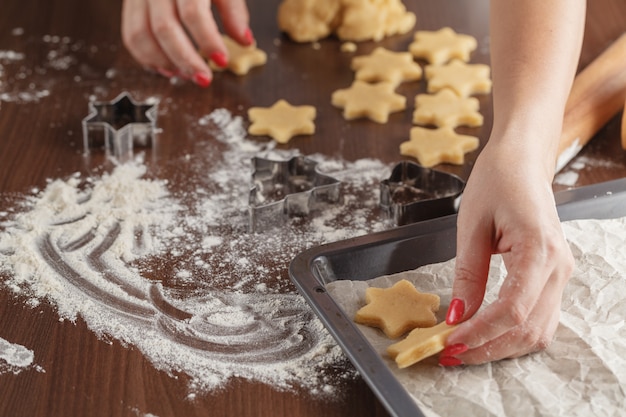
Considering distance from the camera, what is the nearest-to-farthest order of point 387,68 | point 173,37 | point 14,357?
point 14,357
point 173,37
point 387,68

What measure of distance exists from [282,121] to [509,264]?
0.69 m

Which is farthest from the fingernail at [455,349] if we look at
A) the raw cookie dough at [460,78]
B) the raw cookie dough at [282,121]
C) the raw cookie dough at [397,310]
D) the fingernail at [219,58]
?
the fingernail at [219,58]

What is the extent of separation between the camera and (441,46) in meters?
1.76

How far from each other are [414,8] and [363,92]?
0.48 metres

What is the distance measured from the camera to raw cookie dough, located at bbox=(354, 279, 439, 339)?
102cm

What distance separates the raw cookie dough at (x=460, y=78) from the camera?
63.9 inches

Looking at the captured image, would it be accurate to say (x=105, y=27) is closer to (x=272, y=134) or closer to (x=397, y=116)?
(x=272, y=134)

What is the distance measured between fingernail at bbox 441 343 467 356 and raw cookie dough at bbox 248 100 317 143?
2.16 feet

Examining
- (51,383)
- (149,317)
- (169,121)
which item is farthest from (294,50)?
(51,383)

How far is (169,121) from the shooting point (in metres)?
1.54

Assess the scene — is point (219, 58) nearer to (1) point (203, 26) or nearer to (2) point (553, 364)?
(1) point (203, 26)

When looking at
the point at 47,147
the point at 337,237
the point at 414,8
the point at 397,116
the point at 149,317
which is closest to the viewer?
the point at 149,317

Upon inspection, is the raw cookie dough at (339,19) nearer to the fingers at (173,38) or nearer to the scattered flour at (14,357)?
the fingers at (173,38)

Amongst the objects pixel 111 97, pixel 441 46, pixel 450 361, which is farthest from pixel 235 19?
pixel 450 361
